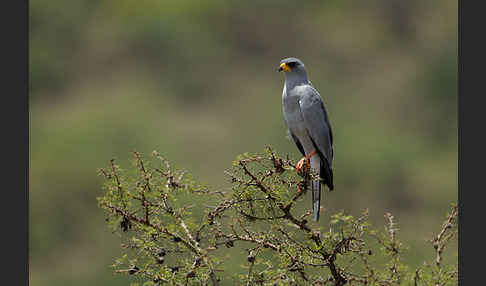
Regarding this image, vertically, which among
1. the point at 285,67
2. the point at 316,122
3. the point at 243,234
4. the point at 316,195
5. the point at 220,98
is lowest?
the point at 243,234

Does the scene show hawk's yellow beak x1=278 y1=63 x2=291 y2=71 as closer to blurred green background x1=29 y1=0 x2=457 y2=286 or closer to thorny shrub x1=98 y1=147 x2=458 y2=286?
thorny shrub x1=98 y1=147 x2=458 y2=286

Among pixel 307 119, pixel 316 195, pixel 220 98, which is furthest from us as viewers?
pixel 220 98

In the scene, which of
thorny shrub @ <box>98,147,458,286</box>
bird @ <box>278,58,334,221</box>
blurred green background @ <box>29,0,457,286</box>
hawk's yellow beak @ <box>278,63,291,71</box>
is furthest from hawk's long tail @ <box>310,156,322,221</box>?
blurred green background @ <box>29,0,457,286</box>

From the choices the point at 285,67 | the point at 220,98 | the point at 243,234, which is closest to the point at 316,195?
the point at 285,67

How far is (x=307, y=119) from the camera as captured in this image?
5.51 m

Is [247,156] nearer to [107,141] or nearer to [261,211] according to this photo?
[261,211]

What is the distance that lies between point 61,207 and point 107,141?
10.6 feet

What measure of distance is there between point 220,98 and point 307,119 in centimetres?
2455

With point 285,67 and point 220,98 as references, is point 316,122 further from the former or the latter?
point 220,98

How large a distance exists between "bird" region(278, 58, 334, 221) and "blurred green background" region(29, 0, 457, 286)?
49.3 ft

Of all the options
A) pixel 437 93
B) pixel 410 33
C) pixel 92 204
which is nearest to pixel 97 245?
pixel 92 204

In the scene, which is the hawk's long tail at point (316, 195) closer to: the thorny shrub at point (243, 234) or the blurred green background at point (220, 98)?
the thorny shrub at point (243, 234)

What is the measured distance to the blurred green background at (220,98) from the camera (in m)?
24.5

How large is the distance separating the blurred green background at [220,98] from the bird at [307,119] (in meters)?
15.0
